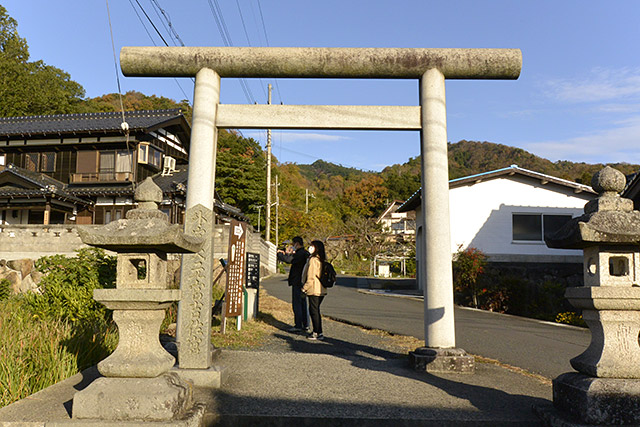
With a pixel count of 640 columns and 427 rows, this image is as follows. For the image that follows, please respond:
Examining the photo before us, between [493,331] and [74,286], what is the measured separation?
30.4ft

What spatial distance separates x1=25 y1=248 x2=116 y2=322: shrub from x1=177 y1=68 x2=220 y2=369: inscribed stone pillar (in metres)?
4.37

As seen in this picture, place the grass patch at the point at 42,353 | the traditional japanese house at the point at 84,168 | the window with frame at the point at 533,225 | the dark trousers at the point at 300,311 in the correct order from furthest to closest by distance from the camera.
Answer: the traditional japanese house at the point at 84,168
the window with frame at the point at 533,225
the dark trousers at the point at 300,311
the grass patch at the point at 42,353

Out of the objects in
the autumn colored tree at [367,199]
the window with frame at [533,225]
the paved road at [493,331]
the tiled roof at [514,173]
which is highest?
the autumn colored tree at [367,199]

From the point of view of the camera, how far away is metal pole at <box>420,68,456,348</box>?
586 cm

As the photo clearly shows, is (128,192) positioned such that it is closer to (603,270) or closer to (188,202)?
(188,202)

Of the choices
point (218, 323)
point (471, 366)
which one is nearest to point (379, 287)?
point (218, 323)

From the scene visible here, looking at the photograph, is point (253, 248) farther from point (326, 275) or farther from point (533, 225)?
point (326, 275)

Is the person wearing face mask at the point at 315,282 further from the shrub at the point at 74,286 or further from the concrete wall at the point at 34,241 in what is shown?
the concrete wall at the point at 34,241

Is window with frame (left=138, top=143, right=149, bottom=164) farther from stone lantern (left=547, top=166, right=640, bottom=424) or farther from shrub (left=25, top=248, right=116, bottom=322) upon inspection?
stone lantern (left=547, top=166, right=640, bottom=424)

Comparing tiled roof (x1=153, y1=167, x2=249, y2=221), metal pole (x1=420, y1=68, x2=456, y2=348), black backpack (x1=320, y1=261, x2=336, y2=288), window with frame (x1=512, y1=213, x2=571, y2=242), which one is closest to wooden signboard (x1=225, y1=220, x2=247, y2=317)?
black backpack (x1=320, y1=261, x2=336, y2=288)

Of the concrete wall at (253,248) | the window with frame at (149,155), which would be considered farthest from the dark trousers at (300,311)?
the window with frame at (149,155)

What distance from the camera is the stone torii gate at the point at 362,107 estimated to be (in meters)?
5.84

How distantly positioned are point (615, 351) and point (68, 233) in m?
19.6

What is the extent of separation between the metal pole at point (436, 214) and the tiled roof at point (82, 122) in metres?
21.6
